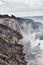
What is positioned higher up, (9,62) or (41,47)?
(41,47)

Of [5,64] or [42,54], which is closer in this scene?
[5,64]

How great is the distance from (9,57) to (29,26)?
447 ft

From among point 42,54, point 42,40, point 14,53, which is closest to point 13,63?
point 14,53

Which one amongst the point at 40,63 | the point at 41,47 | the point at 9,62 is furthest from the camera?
the point at 41,47

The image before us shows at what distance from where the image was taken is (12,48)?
67.5m

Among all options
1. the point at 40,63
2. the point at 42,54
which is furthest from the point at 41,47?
the point at 40,63

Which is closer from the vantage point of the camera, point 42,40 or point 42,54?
point 42,54

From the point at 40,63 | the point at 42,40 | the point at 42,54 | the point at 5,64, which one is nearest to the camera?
the point at 5,64

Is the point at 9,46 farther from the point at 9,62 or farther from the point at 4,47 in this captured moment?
the point at 9,62

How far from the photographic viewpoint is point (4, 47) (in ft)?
207

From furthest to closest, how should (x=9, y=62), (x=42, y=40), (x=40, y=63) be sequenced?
(x=42, y=40), (x=40, y=63), (x=9, y=62)

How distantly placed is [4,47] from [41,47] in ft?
345

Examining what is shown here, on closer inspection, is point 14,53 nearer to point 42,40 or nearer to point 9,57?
point 9,57

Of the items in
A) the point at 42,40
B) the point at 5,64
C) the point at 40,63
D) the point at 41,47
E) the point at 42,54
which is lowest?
the point at 5,64
